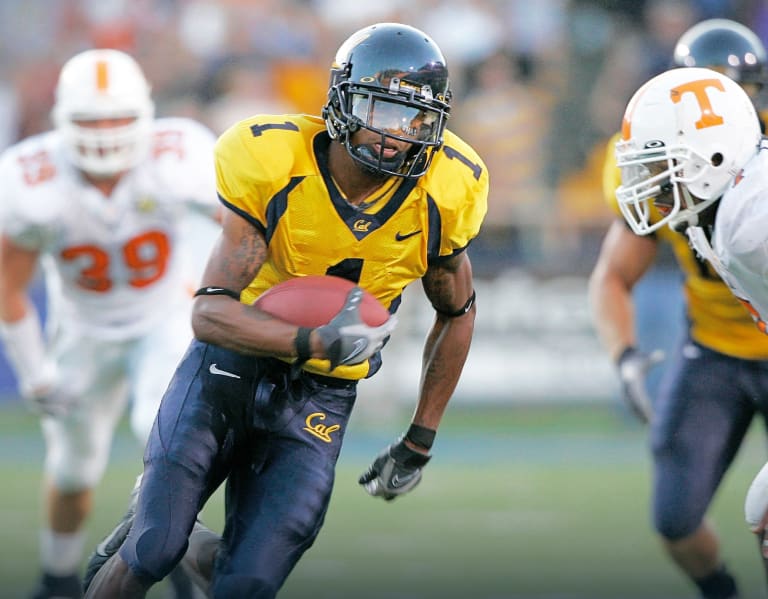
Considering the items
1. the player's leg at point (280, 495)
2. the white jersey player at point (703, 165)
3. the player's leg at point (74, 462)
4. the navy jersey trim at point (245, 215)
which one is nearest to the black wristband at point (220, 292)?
the navy jersey trim at point (245, 215)

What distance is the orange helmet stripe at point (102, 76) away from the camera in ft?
17.1

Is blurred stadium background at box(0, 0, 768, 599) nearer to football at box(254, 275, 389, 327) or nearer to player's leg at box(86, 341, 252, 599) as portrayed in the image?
player's leg at box(86, 341, 252, 599)

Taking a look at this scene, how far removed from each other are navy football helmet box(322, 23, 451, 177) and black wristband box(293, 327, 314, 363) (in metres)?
0.45

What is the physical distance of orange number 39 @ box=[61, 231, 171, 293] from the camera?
5.24m

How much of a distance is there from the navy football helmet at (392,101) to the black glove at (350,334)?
362mm

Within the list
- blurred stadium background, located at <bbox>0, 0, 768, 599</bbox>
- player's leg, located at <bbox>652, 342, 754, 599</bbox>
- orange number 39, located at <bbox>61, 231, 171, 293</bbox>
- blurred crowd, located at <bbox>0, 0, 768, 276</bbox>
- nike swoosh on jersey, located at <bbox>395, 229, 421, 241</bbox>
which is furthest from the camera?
blurred crowd, located at <bbox>0, 0, 768, 276</bbox>

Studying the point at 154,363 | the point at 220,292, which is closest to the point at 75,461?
the point at 154,363

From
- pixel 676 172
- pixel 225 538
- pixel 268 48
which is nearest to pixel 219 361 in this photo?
pixel 225 538

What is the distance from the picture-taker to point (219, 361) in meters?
3.63

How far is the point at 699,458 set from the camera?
4488mm

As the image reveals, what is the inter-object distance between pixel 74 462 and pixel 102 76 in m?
1.48

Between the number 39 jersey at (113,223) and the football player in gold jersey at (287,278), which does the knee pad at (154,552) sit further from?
the number 39 jersey at (113,223)

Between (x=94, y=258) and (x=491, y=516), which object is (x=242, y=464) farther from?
(x=491, y=516)

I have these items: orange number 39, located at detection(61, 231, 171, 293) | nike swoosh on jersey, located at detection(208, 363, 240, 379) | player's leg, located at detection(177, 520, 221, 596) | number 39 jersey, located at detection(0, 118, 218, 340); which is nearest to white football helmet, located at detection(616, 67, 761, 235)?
nike swoosh on jersey, located at detection(208, 363, 240, 379)
